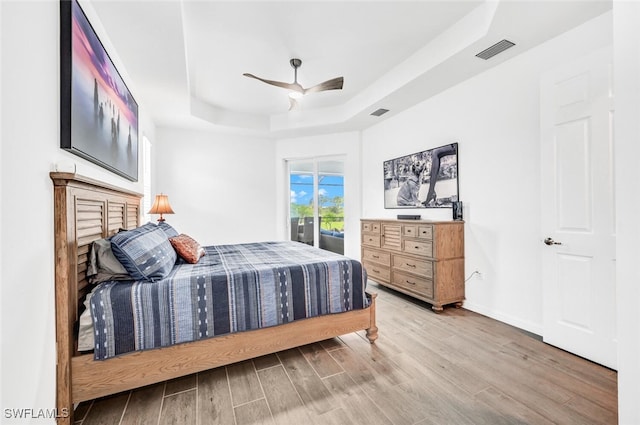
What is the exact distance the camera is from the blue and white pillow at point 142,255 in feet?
5.63

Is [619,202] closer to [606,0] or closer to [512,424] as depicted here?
[512,424]

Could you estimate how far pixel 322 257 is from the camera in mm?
2490

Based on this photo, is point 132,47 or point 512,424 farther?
point 132,47

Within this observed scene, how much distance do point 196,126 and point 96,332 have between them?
3.82m

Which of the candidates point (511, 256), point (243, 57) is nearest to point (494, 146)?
point (511, 256)

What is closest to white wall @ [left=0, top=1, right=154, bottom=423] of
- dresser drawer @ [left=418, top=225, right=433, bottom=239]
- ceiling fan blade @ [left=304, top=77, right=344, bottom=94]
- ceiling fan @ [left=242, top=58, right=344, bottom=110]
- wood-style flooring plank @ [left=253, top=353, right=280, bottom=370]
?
wood-style flooring plank @ [left=253, top=353, right=280, bottom=370]

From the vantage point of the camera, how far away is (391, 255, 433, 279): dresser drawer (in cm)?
311

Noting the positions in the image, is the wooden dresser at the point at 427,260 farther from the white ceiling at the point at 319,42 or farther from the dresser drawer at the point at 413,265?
the white ceiling at the point at 319,42

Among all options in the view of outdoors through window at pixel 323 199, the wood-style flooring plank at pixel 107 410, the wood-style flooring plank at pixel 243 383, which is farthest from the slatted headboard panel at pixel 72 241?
the view of outdoors through window at pixel 323 199

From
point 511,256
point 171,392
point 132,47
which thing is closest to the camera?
point 171,392

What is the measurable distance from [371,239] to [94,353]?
3.28m

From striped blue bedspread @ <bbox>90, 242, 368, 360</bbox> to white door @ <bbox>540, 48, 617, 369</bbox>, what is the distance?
62.2 inches

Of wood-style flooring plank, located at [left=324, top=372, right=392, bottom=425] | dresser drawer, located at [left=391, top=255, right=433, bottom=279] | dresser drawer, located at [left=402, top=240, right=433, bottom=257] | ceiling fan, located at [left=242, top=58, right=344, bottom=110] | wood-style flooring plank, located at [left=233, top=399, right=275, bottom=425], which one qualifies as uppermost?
ceiling fan, located at [left=242, top=58, right=344, bottom=110]

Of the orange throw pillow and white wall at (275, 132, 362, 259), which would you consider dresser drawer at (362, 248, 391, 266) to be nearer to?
white wall at (275, 132, 362, 259)
